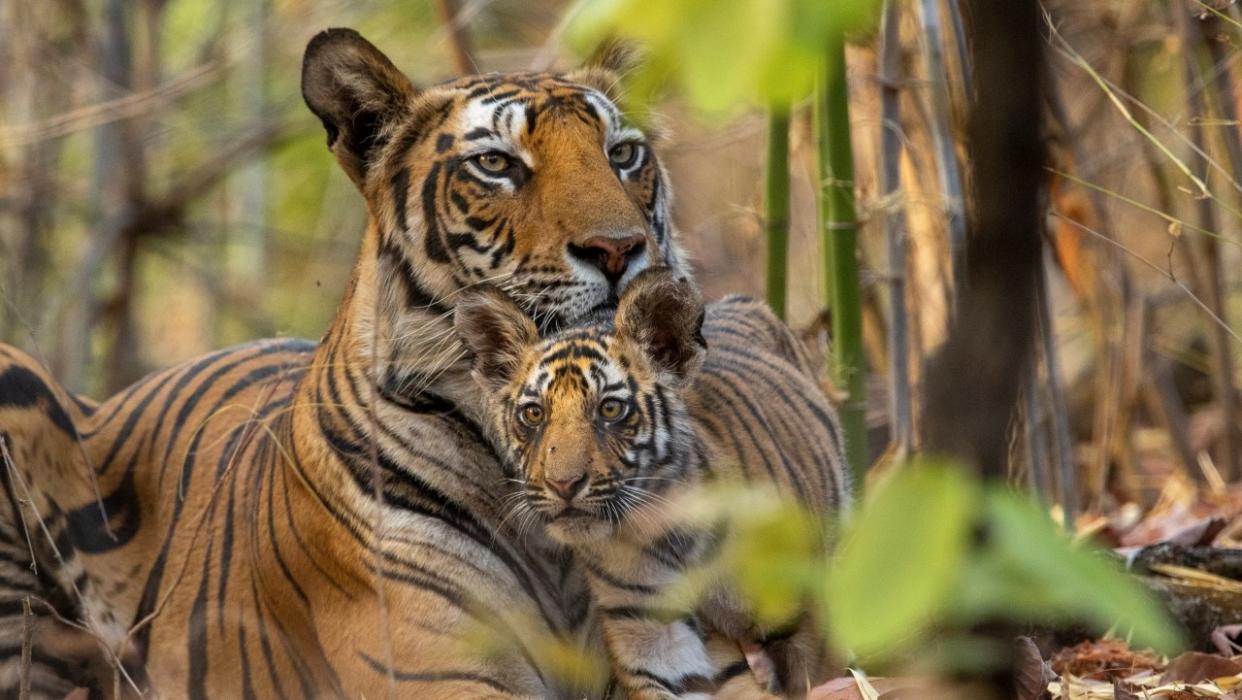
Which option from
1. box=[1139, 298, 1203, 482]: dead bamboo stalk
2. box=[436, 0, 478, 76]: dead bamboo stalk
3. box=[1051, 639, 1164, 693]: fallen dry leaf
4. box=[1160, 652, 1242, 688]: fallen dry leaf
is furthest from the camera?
box=[1139, 298, 1203, 482]: dead bamboo stalk

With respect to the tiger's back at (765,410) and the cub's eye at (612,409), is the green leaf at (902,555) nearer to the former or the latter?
the cub's eye at (612,409)

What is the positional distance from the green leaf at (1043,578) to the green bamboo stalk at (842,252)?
328 centimetres

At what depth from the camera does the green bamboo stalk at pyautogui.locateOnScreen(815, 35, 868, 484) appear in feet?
14.1

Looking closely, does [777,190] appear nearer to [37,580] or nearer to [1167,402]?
[37,580]

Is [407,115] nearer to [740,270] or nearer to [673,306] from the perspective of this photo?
[673,306]

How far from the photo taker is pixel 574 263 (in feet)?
10.3

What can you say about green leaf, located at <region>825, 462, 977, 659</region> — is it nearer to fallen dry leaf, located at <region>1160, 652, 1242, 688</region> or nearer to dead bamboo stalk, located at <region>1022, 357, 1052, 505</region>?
fallen dry leaf, located at <region>1160, 652, 1242, 688</region>

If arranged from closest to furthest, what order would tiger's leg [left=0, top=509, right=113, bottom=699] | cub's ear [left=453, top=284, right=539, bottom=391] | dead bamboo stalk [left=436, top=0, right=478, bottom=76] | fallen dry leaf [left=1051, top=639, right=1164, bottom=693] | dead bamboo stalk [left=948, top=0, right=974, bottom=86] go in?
A: cub's ear [left=453, top=284, right=539, bottom=391] < fallen dry leaf [left=1051, top=639, right=1164, bottom=693] < tiger's leg [left=0, top=509, right=113, bottom=699] < dead bamboo stalk [left=948, top=0, right=974, bottom=86] < dead bamboo stalk [left=436, top=0, right=478, bottom=76]

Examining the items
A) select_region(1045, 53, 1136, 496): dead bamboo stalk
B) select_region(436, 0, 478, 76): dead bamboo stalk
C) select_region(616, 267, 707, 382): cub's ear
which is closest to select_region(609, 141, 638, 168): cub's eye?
select_region(616, 267, 707, 382): cub's ear

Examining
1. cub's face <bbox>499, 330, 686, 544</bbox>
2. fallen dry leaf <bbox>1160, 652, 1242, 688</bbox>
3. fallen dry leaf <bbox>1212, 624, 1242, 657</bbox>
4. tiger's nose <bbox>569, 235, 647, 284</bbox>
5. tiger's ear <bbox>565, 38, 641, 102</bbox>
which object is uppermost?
A: tiger's ear <bbox>565, 38, 641, 102</bbox>

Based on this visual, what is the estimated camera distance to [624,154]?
3465mm

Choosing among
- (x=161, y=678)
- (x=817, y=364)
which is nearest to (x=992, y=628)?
(x=161, y=678)

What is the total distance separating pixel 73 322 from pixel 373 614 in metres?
5.12

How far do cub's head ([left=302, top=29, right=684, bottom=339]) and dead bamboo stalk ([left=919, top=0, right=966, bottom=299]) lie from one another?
1.03 metres
